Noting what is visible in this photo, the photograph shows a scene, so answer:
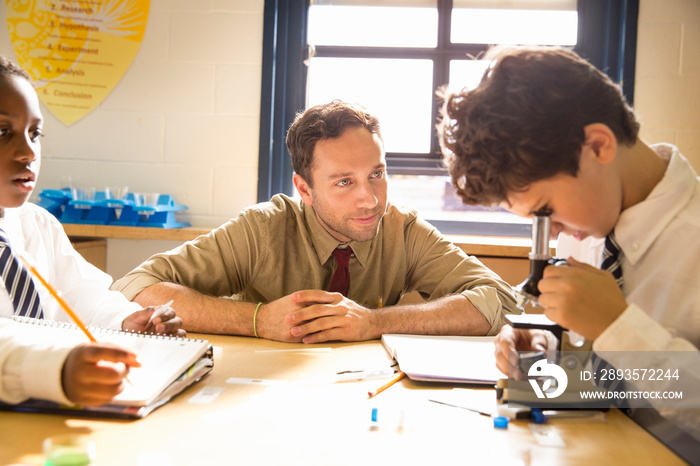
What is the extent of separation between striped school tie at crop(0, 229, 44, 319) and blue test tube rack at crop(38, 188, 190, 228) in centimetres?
149

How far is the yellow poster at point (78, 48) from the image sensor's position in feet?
9.66

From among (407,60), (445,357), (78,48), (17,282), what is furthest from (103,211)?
(445,357)

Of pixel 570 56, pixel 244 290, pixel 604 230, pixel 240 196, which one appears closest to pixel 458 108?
pixel 570 56

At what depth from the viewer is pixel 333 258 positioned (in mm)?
1853

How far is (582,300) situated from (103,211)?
2.37 m

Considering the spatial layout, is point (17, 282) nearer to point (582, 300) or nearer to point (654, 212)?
point (582, 300)

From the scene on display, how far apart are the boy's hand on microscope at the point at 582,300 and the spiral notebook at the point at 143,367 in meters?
0.60

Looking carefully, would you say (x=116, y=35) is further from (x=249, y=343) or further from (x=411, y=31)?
(x=249, y=343)

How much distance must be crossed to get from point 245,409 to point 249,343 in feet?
1.61

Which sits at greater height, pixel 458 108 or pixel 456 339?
pixel 458 108

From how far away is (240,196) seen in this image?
9.67ft

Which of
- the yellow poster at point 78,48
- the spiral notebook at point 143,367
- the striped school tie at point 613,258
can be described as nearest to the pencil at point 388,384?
the spiral notebook at point 143,367

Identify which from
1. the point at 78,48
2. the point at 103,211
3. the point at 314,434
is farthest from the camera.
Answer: the point at 78,48

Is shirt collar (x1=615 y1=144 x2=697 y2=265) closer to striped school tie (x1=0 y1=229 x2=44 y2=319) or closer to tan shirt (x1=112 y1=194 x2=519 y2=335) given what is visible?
tan shirt (x1=112 y1=194 x2=519 y2=335)
